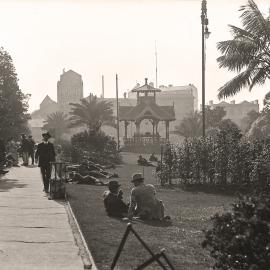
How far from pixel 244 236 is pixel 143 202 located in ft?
20.1

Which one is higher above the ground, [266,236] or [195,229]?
[266,236]

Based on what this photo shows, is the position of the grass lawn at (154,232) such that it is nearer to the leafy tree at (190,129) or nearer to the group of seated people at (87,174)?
the group of seated people at (87,174)

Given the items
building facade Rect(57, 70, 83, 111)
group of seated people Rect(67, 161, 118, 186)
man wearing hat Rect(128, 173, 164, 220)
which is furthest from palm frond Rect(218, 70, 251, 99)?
building facade Rect(57, 70, 83, 111)

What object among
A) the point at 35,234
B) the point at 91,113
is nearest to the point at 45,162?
the point at 35,234

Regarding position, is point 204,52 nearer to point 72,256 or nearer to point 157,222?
point 157,222

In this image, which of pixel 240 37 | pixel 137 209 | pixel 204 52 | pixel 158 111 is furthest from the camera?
pixel 158 111

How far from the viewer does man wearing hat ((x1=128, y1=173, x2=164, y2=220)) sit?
11374mm

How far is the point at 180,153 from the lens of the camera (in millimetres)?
20750

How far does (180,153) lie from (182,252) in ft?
40.4

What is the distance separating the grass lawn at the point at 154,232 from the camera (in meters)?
7.83

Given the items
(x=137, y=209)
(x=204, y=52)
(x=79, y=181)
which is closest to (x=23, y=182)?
(x=79, y=181)

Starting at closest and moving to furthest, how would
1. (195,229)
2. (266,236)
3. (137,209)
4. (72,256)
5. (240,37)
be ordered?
(266,236)
(72,256)
(195,229)
(137,209)
(240,37)

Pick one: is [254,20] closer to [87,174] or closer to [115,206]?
[87,174]

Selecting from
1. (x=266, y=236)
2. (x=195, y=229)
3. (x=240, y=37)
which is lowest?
(x=195, y=229)
